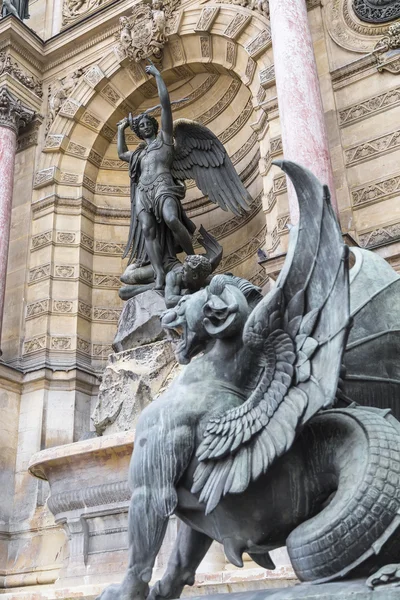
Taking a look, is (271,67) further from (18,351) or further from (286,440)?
(286,440)

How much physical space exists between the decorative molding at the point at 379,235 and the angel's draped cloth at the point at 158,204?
5.97 ft

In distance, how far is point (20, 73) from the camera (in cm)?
995

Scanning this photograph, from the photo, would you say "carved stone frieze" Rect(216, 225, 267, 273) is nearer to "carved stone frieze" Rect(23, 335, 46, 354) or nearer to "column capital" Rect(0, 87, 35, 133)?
"carved stone frieze" Rect(23, 335, 46, 354)

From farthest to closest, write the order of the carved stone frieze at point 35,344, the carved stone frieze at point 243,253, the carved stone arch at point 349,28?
1. the carved stone frieze at point 243,253
2. the carved stone frieze at point 35,344
3. the carved stone arch at point 349,28

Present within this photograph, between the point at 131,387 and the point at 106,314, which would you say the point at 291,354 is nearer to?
the point at 131,387

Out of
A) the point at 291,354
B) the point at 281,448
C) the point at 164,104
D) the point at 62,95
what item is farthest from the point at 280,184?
the point at 281,448

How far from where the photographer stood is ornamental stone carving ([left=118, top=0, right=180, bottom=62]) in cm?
918

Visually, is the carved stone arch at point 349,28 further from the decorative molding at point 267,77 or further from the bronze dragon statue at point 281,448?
the bronze dragon statue at point 281,448

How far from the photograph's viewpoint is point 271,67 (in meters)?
7.73

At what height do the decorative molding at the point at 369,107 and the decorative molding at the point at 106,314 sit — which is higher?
the decorative molding at the point at 369,107

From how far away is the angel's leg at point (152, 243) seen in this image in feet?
21.0

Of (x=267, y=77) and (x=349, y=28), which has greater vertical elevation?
(x=349, y=28)

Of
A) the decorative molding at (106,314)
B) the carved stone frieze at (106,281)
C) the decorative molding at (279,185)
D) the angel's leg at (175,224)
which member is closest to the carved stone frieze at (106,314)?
the decorative molding at (106,314)

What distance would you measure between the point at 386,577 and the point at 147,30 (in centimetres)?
920
